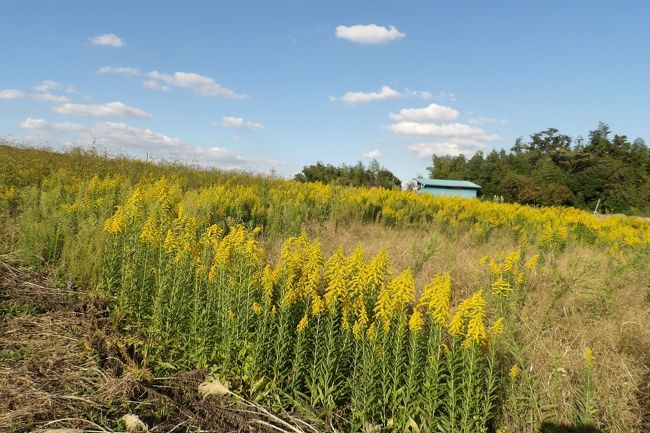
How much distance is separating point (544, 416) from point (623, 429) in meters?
0.52

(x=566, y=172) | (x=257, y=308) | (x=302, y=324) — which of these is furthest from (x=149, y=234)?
(x=566, y=172)

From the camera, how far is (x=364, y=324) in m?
2.79

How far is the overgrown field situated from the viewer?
8.29 feet

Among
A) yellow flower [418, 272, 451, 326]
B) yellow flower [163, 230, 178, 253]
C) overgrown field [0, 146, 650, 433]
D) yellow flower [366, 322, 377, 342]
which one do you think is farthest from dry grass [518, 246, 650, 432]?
yellow flower [163, 230, 178, 253]

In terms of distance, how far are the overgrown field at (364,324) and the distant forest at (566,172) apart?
37260 millimetres

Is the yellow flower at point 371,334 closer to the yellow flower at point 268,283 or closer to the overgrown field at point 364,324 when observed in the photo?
the overgrown field at point 364,324

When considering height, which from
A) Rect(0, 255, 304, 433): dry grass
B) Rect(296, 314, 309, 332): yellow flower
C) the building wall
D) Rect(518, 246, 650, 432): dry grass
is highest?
the building wall

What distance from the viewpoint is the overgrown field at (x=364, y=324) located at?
253 cm

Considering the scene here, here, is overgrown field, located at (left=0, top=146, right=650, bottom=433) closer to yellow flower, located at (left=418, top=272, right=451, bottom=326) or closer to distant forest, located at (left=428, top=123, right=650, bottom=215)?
yellow flower, located at (left=418, top=272, right=451, bottom=326)

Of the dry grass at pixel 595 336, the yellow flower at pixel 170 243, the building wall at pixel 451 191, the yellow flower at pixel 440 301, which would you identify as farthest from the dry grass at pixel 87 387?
the building wall at pixel 451 191

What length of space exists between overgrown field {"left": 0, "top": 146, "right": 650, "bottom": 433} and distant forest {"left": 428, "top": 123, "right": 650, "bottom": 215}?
37.3m

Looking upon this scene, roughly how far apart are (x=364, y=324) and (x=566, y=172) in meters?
64.5

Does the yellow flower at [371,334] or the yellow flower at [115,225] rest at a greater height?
the yellow flower at [115,225]

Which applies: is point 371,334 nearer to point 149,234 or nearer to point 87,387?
point 87,387
